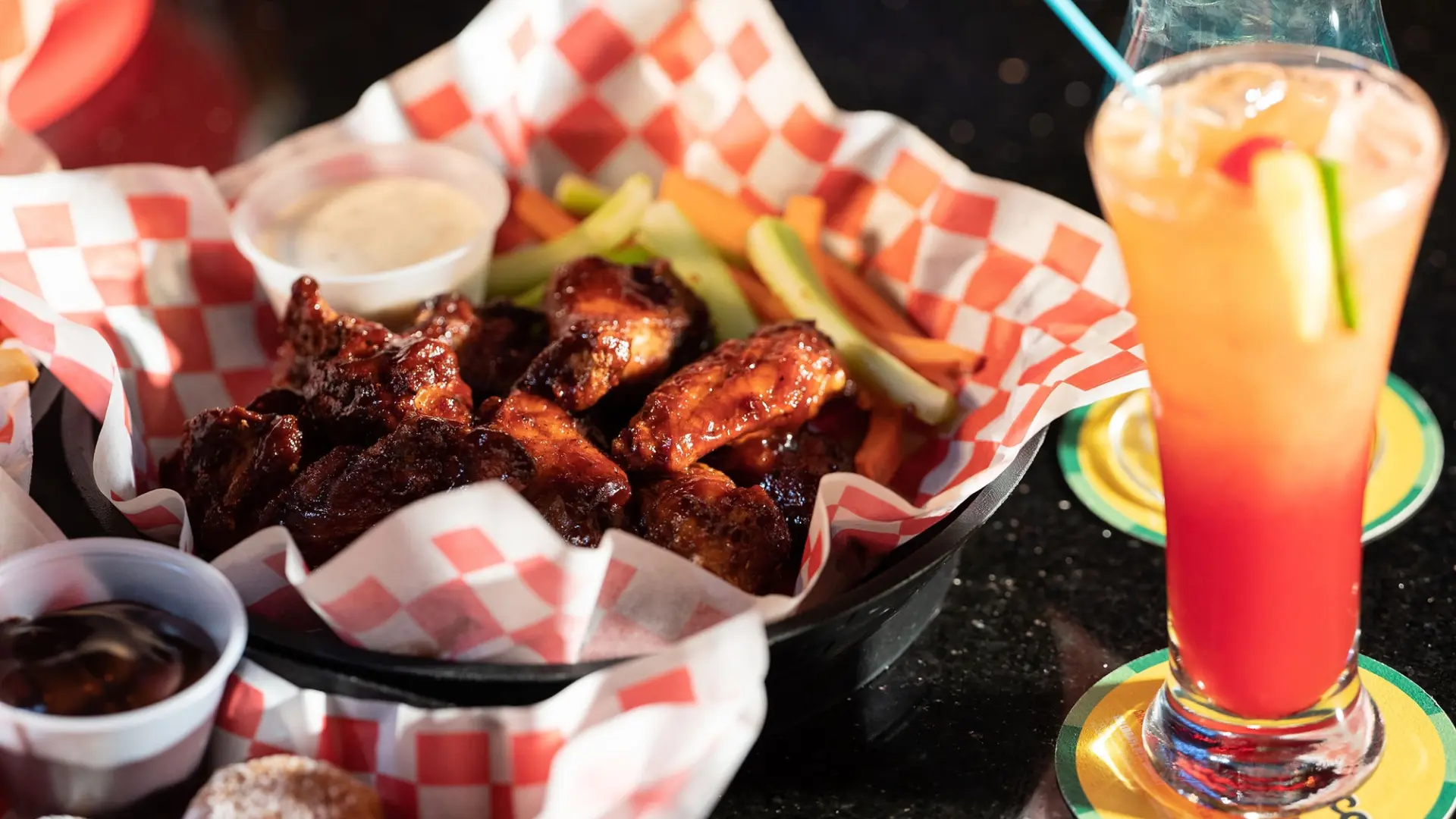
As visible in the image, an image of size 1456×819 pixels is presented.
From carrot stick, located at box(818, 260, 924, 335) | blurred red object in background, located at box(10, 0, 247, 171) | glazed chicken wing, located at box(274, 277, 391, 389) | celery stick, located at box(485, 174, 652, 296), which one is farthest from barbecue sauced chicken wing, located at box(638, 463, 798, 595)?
blurred red object in background, located at box(10, 0, 247, 171)

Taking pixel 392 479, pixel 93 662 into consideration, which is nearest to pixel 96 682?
pixel 93 662

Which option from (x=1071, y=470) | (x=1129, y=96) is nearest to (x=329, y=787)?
(x=1129, y=96)

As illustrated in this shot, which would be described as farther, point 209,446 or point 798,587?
point 209,446

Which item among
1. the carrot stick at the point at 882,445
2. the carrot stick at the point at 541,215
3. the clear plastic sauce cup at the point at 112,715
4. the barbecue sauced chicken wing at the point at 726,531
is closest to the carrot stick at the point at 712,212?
the carrot stick at the point at 541,215

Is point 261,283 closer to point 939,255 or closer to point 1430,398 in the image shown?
point 939,255

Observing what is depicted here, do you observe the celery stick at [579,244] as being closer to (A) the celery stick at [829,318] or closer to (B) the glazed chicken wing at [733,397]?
(A) the celery stick at [829,318]

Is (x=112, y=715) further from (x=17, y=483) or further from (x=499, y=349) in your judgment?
(x=499, y=349)

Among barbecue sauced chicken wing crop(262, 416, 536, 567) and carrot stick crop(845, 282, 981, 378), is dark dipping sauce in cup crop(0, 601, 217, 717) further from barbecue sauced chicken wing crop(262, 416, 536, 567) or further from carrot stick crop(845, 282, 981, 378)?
carrot stick crop(845, 282, 981, 378)
